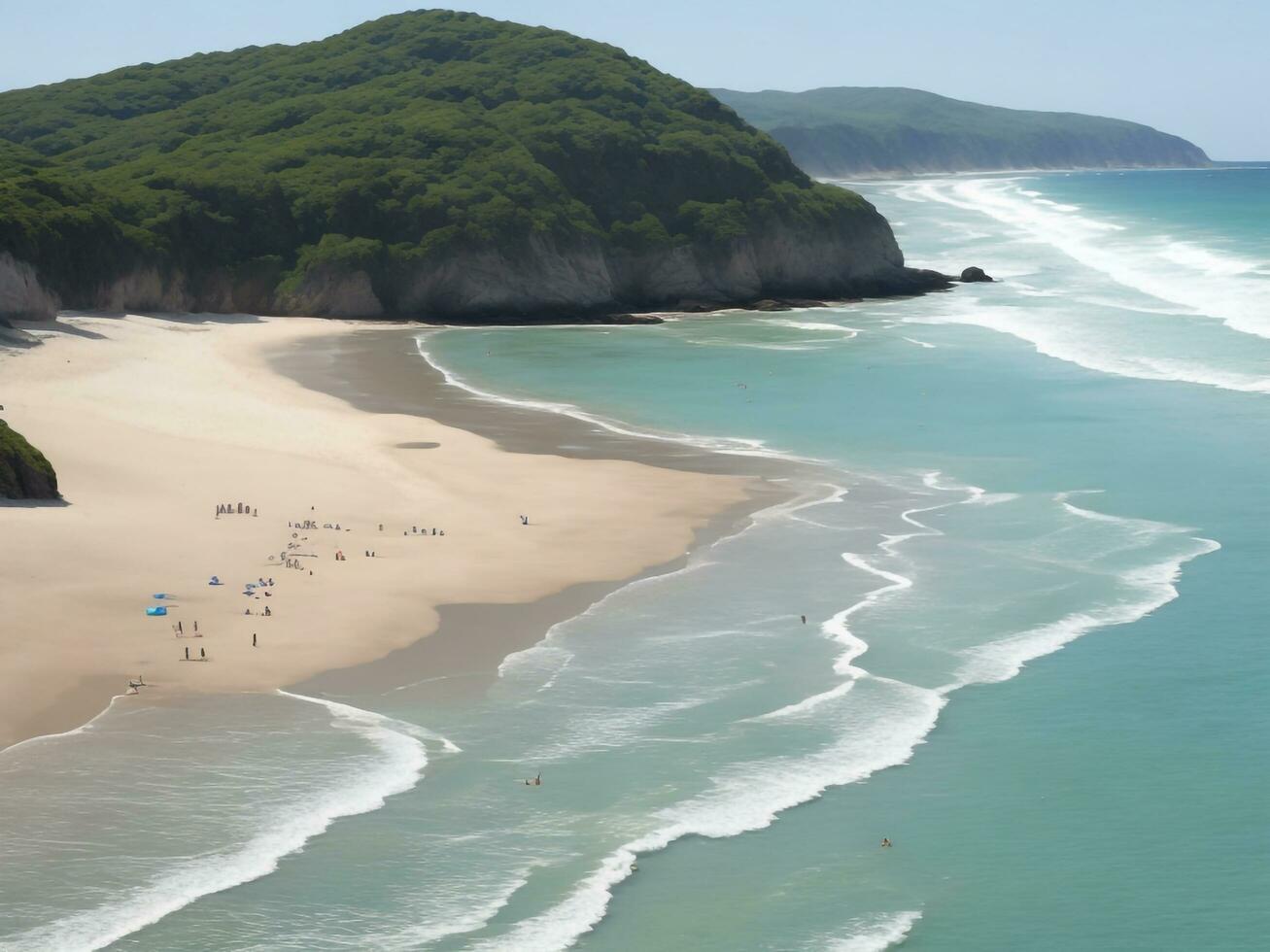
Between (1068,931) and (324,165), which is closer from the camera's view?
(1068,931)

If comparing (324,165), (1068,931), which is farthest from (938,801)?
(324,165)

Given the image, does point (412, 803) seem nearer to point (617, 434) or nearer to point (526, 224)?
point (617, 434)

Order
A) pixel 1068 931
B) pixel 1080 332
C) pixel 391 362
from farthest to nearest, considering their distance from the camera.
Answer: pixel 1080 332 < pixel 391 362 < pixel 1068 931

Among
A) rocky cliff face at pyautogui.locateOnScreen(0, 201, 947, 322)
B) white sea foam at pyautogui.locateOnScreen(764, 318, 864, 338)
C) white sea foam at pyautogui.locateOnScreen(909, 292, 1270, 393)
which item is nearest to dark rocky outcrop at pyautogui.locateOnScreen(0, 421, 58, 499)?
rocky cliff face at pyautogui.locateOnScreen(0, 201, 947, 322)

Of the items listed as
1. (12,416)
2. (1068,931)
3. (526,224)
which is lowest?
(1068,931)

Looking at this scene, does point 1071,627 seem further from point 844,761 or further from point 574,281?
point 574,281

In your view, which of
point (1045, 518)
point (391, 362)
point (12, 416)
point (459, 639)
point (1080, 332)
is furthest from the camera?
point (1080, 332)

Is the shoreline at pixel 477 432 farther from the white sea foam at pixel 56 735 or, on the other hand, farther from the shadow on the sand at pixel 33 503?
the shadow on the sand at pixel 33 503

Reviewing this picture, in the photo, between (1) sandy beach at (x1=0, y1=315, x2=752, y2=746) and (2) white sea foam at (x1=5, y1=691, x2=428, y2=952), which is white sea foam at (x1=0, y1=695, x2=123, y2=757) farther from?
(2) white sea foam at (x1=5, y1=691, x2=428, y2=952)
